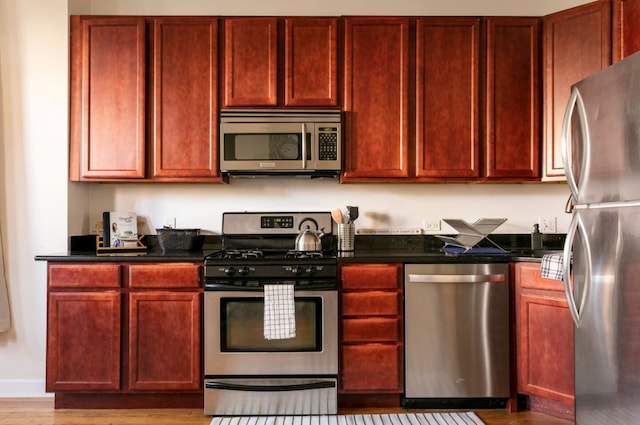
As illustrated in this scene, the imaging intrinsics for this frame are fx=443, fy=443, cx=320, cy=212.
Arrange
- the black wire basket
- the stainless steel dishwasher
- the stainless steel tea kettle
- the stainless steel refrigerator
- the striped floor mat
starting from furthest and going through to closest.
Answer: the black wire basket → the stainless steel tea kettle → the stainless steel dishwasher → the striped floor mat → the stainless steel refrigerator

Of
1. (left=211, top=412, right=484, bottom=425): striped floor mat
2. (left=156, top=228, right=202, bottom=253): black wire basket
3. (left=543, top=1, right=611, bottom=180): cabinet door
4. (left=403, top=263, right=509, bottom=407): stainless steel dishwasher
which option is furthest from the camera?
(left=156, top=228, right=202, bottom=253): black wire basket

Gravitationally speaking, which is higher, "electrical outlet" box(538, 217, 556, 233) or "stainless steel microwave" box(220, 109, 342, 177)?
"stainless steel microwave" box(220, 109, 342, 177)

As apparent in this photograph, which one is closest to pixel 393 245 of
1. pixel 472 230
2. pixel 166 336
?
pixel 472 230

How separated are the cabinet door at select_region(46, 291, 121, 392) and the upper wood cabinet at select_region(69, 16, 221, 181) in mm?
815

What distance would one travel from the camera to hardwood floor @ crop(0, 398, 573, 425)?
246 centimetres

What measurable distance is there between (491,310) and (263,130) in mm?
1746

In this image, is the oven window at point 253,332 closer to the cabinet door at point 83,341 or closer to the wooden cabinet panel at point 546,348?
the cabinet door at point 83,341

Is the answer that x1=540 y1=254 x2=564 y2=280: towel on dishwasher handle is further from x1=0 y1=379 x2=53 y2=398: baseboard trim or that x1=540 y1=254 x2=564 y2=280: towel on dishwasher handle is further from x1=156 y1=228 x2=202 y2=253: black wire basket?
x1=0 y1=379 x2=53 y2=398: baseboard trim

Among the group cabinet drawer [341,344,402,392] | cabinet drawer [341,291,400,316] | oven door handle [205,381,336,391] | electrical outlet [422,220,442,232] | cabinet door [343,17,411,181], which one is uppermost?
cabinet door [343,17,411,181]

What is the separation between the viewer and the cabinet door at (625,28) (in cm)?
257

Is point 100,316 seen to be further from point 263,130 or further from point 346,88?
point 346,88

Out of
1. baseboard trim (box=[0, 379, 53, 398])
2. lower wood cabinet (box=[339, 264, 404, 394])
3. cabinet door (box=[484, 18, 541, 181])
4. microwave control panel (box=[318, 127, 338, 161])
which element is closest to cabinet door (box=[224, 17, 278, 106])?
microwave control panel (box=[318, 127, 338, 161])

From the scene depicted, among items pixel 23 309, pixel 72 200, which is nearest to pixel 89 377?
pixel 23 309

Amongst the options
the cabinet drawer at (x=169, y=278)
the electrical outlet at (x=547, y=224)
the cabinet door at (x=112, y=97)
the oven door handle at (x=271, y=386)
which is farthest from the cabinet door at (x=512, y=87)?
the cabinet door at (x=112, y=97)
